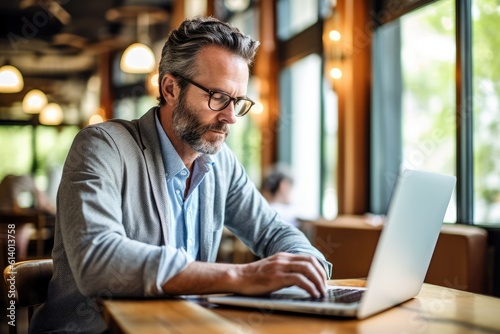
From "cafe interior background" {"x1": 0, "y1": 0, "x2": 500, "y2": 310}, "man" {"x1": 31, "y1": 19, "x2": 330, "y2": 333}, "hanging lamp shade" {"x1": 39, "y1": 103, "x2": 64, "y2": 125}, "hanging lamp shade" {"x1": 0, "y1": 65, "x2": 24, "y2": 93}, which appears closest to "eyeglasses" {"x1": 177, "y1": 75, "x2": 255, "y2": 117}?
"man" {"x1": 31, "y1": 19, "x2": 330, "y2": 333}

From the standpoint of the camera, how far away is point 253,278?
135cm

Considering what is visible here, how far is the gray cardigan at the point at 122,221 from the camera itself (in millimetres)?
1346

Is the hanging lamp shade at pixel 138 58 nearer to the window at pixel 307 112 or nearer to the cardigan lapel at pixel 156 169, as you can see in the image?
the window at pixel 307 112

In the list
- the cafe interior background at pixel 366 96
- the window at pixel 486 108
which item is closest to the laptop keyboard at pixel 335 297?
the cafe interior background at pixel 366 96

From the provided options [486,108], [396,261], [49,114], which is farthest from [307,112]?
[49,114]

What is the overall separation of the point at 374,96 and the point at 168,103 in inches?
143

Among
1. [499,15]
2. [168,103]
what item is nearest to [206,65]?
[168,103]

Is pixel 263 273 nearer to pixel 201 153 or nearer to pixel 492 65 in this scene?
pixel 201 153

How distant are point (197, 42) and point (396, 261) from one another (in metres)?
0.93

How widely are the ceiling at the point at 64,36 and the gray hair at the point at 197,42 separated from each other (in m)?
5.93

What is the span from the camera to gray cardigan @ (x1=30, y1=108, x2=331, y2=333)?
1.35 metres

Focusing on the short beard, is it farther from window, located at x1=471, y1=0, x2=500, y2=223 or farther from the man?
window, located at x1=471, y1=0, x2=500, y2=223

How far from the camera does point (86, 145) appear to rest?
1586 mm

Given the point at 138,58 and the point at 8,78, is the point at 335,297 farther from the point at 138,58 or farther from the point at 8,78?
the point at 8,78
